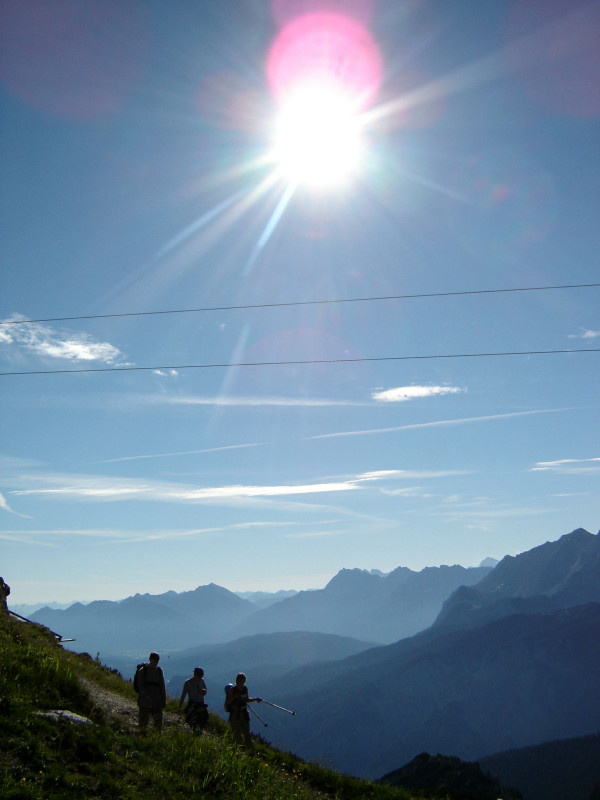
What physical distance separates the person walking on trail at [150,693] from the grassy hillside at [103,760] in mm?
599

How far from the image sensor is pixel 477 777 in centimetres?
7538

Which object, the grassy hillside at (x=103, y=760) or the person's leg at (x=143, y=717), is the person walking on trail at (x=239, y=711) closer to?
the grassy hillside at (x=103, y=760)

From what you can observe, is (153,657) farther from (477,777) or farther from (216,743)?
(477,777)

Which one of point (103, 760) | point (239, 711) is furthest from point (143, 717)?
point (103, 760)

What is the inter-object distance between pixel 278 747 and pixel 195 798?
10.1 metres

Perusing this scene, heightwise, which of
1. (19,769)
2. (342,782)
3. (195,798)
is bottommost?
(342,782)

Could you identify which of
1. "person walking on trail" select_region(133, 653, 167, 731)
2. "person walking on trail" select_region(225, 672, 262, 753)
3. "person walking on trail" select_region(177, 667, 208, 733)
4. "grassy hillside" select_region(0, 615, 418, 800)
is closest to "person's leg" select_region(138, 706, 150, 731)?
"person walking on trail" select_region(133, 653, 167, 731)

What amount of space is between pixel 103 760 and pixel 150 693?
5.07 m

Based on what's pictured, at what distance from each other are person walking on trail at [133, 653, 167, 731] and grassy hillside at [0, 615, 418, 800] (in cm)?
60

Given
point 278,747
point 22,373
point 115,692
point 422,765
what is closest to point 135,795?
point 278,747

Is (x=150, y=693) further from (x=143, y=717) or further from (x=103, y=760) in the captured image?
(x=103, y=760)

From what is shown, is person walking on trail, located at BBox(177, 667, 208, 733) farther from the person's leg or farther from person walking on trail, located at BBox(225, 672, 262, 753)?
the person's leg

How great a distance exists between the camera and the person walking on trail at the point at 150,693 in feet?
52.3

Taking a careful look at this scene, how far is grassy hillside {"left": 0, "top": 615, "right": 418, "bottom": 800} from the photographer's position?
1005 centimetres
